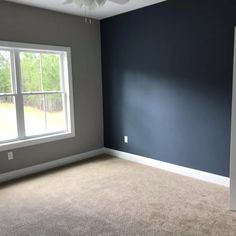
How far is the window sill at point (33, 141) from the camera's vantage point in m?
3.72

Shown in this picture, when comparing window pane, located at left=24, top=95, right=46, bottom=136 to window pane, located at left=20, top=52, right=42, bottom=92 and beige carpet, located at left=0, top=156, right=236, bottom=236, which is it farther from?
beige carpet, located at left=0, top=156, right=236, bottom=236

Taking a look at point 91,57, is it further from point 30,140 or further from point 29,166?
point 29,166

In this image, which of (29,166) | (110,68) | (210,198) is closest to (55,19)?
(110,68)

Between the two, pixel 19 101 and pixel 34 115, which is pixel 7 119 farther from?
pixel 34 115

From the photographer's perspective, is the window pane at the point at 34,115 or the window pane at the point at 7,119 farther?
the window pane at the point at 34,115

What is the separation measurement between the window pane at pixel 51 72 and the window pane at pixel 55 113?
0.52 feet

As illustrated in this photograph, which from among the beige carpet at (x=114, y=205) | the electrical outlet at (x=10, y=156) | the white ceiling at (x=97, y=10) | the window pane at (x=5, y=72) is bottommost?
the beige carpet at (x=114, y=205)

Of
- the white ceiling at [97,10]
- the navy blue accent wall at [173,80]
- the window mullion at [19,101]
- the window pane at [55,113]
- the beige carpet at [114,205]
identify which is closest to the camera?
the beige carpet at [114,205]

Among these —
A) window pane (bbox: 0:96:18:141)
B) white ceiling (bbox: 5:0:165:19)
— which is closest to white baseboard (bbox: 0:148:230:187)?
window pane (bbox: 0:96:18:141)

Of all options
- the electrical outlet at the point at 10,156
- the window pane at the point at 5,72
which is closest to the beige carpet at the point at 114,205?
the electrical outlet at the point at 10,156

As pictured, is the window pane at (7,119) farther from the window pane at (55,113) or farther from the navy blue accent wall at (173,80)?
the navy blue accent wall at (173,80)

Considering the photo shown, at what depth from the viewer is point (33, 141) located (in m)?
4.02

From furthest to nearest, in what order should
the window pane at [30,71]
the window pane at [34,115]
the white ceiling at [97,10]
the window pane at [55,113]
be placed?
the window pane at [55,113]
the window pane at [34,115]
the window pane at [30,71]
the white ceiling at [97,10]

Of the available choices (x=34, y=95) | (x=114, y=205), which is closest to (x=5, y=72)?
(x=34, y=95)
